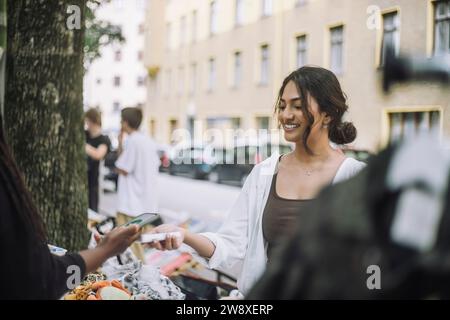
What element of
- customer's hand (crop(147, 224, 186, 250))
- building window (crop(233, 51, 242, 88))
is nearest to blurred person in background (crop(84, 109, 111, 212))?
customer's hand (crop(147, 224, 186, 250))

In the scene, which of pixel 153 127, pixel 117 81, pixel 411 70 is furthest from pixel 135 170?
pixel 117 81

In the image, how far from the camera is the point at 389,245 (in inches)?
38.3

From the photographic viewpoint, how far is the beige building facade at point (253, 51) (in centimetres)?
275

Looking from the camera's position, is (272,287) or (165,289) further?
(165,289)

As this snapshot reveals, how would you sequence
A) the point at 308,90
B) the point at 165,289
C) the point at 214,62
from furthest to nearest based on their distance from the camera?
the point at 214,62 < the point at 165,289 < the point at 308,90

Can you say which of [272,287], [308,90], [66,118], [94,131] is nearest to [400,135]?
[272,287]

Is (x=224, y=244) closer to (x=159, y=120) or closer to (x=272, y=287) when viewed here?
(x=272, y=287)

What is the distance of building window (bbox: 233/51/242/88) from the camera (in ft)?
71.9

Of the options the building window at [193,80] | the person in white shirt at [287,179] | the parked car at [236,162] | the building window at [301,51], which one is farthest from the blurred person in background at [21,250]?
the building window at [193,80]

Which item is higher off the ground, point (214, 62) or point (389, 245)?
point (214, 62)

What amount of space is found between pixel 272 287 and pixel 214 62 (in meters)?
22.7

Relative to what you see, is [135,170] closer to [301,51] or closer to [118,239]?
[118,239]

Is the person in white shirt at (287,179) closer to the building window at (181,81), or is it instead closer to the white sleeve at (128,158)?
the white sleeve at (128,158)
